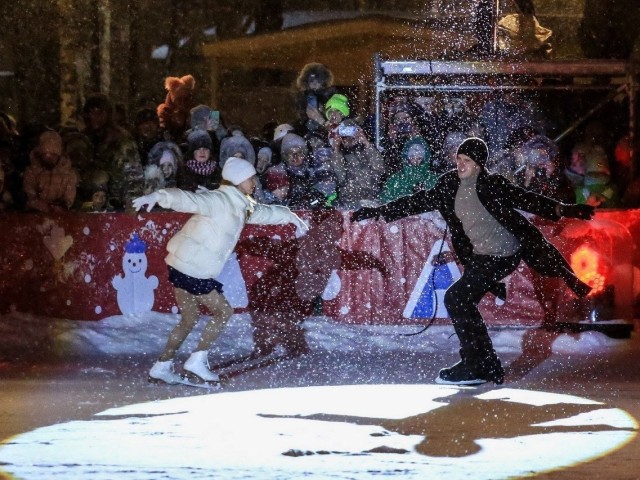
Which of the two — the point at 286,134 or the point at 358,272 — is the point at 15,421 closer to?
the point at 358,272

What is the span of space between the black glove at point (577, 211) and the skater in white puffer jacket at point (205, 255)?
231 cm

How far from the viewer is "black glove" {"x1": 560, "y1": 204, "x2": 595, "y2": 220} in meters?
8.20

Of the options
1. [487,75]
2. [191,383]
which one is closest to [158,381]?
[191,383]

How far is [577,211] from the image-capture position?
8.23m

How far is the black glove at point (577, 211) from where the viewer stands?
820 centimetres

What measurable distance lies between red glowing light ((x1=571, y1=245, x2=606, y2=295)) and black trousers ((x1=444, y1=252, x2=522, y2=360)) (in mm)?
2811

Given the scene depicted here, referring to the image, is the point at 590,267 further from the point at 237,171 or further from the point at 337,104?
the point at 237,171

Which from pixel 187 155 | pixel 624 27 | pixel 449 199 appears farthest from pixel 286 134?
pixel 624 27

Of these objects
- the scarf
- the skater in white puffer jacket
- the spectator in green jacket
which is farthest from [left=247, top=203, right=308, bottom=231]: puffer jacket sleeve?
the scarf

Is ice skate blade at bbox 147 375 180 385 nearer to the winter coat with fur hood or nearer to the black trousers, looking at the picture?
the winter coat with fur hood

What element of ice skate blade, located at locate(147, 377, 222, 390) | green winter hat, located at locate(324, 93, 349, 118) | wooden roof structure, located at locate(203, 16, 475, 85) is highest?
wooden roof structure, located at locate(203, 16, 475, 85)

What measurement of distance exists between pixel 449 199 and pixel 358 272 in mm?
2765

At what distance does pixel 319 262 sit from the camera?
1108cm

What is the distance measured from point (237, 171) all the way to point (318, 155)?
3363 millimetres
